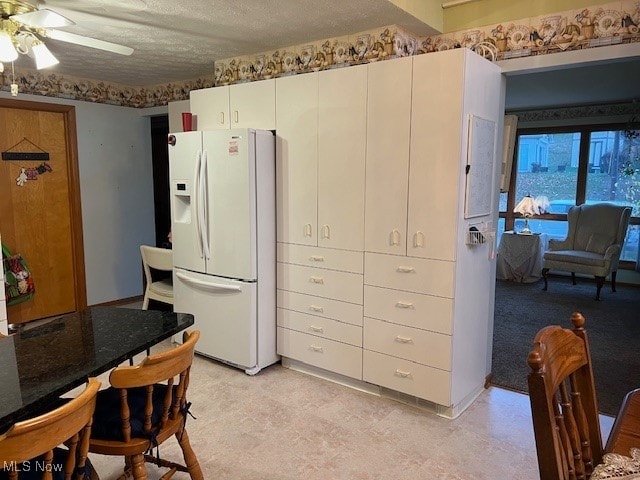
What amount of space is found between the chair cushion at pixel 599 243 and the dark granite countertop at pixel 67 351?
18.7 feet

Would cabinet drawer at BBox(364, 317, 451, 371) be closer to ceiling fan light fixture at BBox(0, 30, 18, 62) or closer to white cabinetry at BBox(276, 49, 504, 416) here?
white cabinetry at BBox(276, 49, 504, 416)

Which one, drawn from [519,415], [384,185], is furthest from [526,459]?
[384,185]

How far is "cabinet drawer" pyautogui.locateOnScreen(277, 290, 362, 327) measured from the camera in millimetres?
3029

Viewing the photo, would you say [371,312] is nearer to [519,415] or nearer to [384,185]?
[384,185]

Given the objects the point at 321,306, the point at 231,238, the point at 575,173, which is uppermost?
the point at 575,173

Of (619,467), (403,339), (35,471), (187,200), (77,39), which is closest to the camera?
(619,467)

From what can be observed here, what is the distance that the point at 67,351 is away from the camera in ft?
5.53

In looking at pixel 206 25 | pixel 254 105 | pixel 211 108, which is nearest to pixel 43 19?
pixel 206 25

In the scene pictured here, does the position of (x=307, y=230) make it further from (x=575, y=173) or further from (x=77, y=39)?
(x=575, y=173)

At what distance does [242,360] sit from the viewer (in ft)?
10.9

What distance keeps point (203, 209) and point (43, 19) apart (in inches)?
61.2

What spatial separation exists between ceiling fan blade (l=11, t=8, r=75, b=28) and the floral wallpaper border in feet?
5.62

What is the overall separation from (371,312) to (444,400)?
670 millimetres

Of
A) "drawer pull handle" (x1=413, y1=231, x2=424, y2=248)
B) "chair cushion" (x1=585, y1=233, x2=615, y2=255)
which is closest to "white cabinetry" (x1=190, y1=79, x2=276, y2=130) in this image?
"drawer pull handle" (x1=413, y1=231, x2=424, y2=248)
